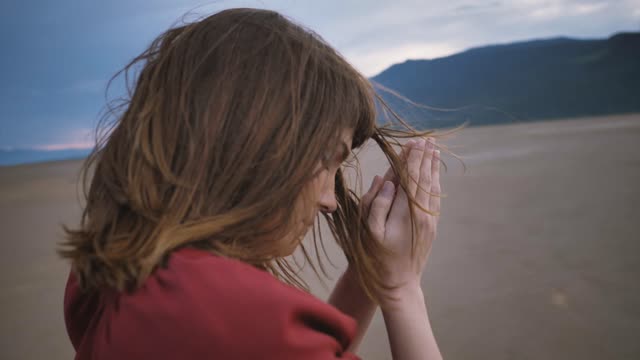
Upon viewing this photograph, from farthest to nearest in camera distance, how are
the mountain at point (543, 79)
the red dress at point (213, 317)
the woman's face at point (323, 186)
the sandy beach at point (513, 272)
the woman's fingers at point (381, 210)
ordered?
the mountain at point (543, 79), the sandy beach at point (513, 272), the woman's fingers at point (381, 210), the woman's face at point (323, 186), the red dress at point (213, 317)

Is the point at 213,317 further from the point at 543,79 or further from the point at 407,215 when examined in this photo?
the point at 543,79

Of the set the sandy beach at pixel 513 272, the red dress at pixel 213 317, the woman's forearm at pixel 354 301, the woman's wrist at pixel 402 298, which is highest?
the red dress at pixel 213 317

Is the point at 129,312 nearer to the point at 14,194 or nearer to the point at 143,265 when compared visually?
the point at 143,265

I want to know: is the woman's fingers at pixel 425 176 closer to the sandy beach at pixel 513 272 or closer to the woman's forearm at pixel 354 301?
the woman's forearm at pixel 354 301

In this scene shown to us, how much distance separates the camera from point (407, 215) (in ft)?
1.96

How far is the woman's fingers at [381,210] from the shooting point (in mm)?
599

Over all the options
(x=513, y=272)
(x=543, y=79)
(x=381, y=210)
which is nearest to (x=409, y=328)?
(x=381, y=210)

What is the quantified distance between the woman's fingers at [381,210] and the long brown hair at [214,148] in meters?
0.14

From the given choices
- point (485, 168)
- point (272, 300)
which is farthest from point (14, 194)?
point (272, 300)

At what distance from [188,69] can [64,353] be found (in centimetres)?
92

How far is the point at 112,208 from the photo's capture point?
1.47 feet

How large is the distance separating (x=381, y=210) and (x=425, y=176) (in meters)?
0.07

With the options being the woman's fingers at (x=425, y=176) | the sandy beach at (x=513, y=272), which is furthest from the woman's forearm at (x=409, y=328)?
the sandy beach at (x=513, y=272)

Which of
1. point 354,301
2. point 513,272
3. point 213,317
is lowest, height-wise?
point 513,272
